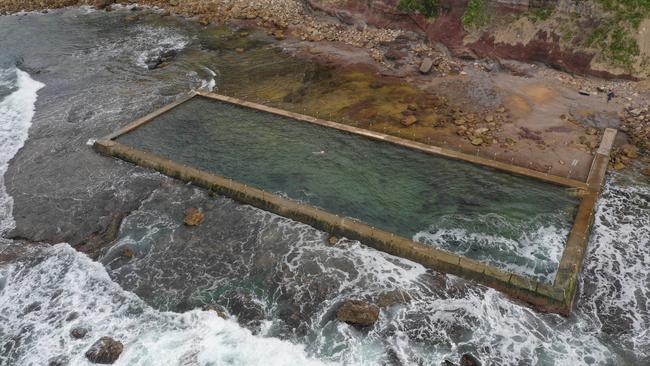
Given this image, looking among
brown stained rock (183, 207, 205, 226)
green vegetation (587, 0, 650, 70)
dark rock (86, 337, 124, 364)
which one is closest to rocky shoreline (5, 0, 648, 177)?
green vegetation (587, 0, 650, 70)

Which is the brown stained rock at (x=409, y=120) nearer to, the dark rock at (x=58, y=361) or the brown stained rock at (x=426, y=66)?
the brown stained rock at (x=426, y=66)

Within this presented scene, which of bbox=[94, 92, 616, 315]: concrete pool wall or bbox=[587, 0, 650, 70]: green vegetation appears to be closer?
bbox=[94, 92, 616, 315]: concrete pool wall

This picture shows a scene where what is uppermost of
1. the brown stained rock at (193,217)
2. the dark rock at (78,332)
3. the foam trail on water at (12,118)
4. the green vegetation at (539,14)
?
the green vegetation at (539,14)

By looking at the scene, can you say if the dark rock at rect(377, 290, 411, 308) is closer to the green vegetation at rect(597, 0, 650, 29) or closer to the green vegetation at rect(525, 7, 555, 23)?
the green vegetation at rect(525, 7, 555, 23)

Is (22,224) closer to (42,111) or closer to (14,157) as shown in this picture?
(14,157)

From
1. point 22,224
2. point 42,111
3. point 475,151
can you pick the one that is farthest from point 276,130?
point 42,111

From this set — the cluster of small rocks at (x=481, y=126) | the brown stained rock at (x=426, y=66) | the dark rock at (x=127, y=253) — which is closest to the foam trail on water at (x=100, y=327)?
the dark rock at (x=127, y=253)
